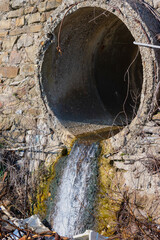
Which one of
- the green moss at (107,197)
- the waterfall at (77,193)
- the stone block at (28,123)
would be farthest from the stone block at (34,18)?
the green moss at (107,197)

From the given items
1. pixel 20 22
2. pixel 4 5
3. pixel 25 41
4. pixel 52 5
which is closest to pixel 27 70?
pixel 25 41

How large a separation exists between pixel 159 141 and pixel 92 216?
3.35 ft

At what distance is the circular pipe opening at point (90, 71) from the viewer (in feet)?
14.5

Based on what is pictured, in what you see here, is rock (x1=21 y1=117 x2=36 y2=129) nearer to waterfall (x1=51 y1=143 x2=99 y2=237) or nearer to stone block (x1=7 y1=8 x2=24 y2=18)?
waterfall (x1=51 y1=143 x2=99 y2=237)

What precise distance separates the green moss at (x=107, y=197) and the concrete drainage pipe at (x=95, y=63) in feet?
1.51

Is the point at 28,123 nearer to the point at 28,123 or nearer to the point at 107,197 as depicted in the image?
the point at 28,123

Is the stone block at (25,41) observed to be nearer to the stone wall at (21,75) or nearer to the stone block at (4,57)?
the stone wall at (21,75)

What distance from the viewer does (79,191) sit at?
3.86 meters

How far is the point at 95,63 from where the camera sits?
5.28m

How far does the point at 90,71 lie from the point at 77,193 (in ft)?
6.62

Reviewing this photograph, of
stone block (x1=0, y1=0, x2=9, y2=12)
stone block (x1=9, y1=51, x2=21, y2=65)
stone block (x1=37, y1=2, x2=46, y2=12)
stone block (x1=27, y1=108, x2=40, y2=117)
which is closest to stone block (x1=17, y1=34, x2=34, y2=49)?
stone block (x1=9, y1=51, x2=21, y2=65)

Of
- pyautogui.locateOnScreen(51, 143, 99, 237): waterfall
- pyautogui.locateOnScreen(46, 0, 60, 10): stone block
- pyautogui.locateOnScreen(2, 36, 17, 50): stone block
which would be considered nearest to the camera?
pyautogui.locateOnScreen(51, 143, 99, 237): waterfall

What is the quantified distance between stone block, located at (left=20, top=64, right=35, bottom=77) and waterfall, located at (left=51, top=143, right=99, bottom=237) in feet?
4.19

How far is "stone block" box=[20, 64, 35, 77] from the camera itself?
4836mm
